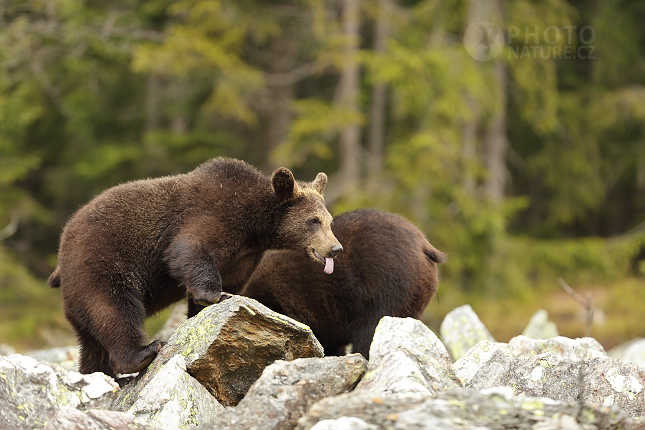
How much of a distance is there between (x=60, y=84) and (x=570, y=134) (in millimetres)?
18996

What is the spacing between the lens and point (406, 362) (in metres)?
4.39

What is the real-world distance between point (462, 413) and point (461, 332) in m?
4.76

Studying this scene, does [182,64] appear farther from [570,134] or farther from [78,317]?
[570,134]

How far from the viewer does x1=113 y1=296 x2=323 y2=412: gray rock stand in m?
5.06

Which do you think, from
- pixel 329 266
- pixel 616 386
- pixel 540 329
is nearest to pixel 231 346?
pixel 329 266

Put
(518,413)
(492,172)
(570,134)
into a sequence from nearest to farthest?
(518,413)
(492,172)
(570,134)

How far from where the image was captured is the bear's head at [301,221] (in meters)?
6.25

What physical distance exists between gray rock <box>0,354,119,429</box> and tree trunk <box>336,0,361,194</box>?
1333 centimetres

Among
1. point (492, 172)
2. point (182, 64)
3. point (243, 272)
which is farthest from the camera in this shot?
point (492, 172)

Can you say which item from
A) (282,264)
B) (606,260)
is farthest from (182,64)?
(606,260)

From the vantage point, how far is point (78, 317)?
18.5 ft

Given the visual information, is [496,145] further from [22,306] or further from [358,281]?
[358,281]

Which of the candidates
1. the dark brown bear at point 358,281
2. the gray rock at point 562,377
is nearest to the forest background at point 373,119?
the dark brown bear at point 358,281

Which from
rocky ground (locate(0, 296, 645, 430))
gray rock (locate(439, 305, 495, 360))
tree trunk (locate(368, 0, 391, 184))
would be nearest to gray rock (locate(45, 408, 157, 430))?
rocky ground (locate(0, 296, 645, 430))
